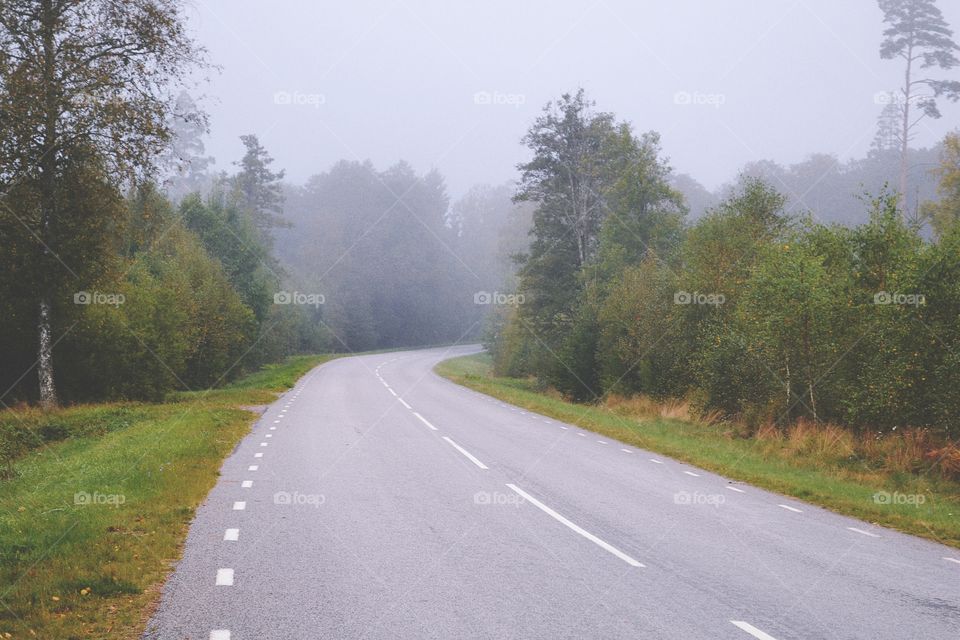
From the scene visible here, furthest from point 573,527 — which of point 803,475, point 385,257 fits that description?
point 385,257

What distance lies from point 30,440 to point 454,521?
13.8 meters

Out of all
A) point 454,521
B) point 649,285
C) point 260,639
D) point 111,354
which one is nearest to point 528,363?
point 649,285

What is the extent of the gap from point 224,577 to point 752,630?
448cm

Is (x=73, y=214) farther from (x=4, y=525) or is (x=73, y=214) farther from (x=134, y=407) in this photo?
(x=4, y=525)

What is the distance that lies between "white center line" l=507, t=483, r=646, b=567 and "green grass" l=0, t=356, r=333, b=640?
14.3ft

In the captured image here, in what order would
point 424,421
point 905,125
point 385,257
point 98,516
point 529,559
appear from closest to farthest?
point 529,559 → point 98,516 → point 424,421 → point 905,125 → point 385,257

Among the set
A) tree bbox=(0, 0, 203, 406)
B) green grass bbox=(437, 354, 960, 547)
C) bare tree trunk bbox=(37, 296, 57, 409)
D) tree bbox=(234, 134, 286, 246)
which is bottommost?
green grass bbox=(437, 354, 960, 547)

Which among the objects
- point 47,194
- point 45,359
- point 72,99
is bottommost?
point 45,359

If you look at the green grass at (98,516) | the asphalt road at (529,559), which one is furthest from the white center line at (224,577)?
the green grass at (98,516)

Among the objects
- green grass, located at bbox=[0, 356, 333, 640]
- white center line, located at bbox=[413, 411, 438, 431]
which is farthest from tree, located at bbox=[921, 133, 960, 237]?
green grass, located at bbox=[0, 356, 333, 640]

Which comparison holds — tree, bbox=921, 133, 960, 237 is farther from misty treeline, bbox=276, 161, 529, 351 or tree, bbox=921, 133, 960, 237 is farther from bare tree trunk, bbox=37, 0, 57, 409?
misty treeline, bbox=276, 161, 529, 351

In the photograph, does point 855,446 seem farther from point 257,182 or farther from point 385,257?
point 385,257

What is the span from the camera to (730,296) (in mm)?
24531

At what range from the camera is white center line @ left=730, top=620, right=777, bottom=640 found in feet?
17.4
